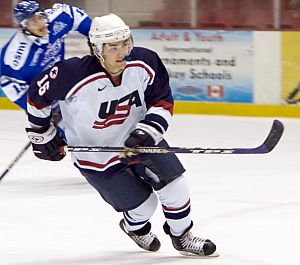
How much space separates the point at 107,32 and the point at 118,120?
329mm

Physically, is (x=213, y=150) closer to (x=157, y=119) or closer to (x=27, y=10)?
(x=157, y=119)

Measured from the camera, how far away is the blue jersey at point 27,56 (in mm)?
5406

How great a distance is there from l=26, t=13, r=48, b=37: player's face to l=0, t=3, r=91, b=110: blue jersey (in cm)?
8

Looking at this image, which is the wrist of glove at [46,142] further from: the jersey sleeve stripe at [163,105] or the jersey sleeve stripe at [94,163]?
the jersey sleeve stripe at [163,105]

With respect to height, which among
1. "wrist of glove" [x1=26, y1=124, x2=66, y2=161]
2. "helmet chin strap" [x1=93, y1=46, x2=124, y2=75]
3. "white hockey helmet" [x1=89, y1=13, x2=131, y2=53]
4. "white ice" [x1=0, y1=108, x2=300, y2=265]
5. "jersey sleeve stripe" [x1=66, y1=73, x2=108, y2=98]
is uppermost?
"white hockey helmet" [x1=89, y1=13, x2=131, y2=53]

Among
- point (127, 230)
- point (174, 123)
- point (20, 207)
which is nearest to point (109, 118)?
point (127, 230)

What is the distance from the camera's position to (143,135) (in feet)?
11.4

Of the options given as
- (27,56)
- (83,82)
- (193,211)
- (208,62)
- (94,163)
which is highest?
(83,82)

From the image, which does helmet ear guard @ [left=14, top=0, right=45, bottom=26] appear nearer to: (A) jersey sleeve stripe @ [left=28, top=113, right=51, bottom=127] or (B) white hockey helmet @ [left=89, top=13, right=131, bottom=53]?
(A) jersey sleeve stripe @ [left=28, top=113, right=51, bottom=127]

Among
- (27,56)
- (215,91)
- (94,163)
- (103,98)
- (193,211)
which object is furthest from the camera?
(215,91)

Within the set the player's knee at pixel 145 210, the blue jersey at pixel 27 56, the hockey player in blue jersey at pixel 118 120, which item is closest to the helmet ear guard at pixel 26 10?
the blue jersey at pixel 27 56

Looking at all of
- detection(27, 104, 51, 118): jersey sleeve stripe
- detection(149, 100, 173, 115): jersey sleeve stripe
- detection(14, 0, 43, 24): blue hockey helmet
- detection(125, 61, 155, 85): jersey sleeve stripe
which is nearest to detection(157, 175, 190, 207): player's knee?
detection(149, 100, 173, 115): jersey sleeve stripe

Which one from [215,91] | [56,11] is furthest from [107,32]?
[215,91]

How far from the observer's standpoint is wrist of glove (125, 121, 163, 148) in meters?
3.46
